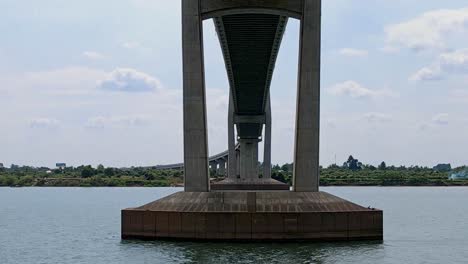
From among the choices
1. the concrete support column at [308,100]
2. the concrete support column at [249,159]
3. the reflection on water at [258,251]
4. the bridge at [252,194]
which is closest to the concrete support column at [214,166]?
the concrete support column at [249,159]

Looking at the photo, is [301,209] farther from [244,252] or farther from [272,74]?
[272,74]

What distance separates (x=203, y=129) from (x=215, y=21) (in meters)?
12.6

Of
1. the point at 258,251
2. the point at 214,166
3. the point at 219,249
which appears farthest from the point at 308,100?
the point at 214,166

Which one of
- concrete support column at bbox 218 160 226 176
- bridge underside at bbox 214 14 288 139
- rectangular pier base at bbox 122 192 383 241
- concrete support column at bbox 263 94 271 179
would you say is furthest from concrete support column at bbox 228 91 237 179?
concrete support column at bbox 218 160 226 176

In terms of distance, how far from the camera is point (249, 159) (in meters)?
112

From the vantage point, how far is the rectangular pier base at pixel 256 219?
120 ft

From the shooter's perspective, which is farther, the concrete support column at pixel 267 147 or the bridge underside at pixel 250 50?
the concrete support column at pixel 267 147

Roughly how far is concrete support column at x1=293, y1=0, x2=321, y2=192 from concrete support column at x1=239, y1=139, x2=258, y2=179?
224 feet

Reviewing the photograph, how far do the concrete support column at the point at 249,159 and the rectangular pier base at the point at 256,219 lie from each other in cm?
7137

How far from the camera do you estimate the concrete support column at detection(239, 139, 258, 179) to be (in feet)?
361

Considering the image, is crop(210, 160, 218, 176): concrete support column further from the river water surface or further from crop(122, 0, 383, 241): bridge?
crop(122, 0, 383, 241): bridge

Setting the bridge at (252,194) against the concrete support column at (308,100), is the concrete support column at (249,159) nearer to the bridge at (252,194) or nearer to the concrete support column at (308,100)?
the bridge at (252,194)

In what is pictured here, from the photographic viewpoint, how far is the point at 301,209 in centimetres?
3716

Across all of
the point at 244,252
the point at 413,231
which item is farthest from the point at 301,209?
the point at 413,231
